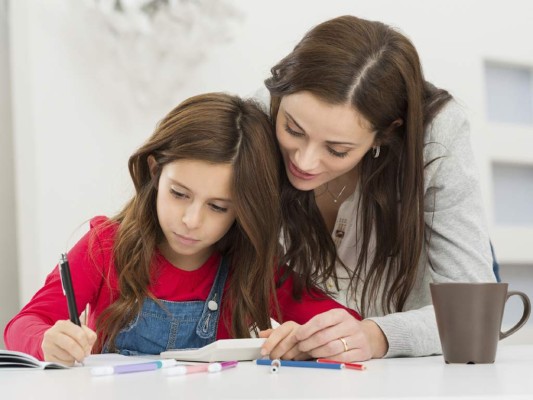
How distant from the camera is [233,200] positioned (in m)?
1.39

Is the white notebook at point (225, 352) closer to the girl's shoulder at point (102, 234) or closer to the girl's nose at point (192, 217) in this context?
the girl's nose at point (192, 217)

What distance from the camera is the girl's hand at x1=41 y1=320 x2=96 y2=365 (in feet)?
3.30

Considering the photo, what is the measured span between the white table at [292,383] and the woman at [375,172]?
31 centimetres

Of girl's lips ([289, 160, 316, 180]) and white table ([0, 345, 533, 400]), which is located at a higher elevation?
girl's lips ([289, 160, 316, 180])

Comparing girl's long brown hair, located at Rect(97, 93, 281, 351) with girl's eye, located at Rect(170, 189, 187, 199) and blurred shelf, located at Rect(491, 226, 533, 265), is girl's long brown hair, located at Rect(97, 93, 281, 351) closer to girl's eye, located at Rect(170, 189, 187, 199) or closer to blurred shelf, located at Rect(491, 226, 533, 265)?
girl's eye, located at Rect(170, 189, 187, 199)

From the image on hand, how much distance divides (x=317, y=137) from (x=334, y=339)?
1.31 feet

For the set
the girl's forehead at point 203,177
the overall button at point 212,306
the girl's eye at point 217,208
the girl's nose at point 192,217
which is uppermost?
the girl's forehead at point 203,177

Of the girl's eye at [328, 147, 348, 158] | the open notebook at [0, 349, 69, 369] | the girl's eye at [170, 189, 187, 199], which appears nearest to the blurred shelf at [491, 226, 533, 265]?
the girl's eye at [328, 147, 348, 158]

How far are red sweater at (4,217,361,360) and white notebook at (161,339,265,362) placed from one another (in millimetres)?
419

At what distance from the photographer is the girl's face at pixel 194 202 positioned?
1.36 metres

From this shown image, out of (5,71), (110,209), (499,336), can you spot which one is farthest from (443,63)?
(499,336)

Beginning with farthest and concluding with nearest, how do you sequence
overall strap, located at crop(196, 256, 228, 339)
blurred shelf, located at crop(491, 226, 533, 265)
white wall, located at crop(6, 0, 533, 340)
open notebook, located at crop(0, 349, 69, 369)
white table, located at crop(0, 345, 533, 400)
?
blurred shelf, located at crop(491, 226, 533, 265) → white wall, located at crop(6, 0, 533, 340) → overall strap, located at crop(196, 256, 228, 339) → open notebook, located at crop(0, 349, 69, 369) → white table, located at crop(0, 345, 533, 400)

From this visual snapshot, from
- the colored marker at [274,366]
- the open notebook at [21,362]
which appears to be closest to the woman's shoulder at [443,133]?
the colored marker at [274,366]

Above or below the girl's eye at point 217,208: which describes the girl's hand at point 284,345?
below
